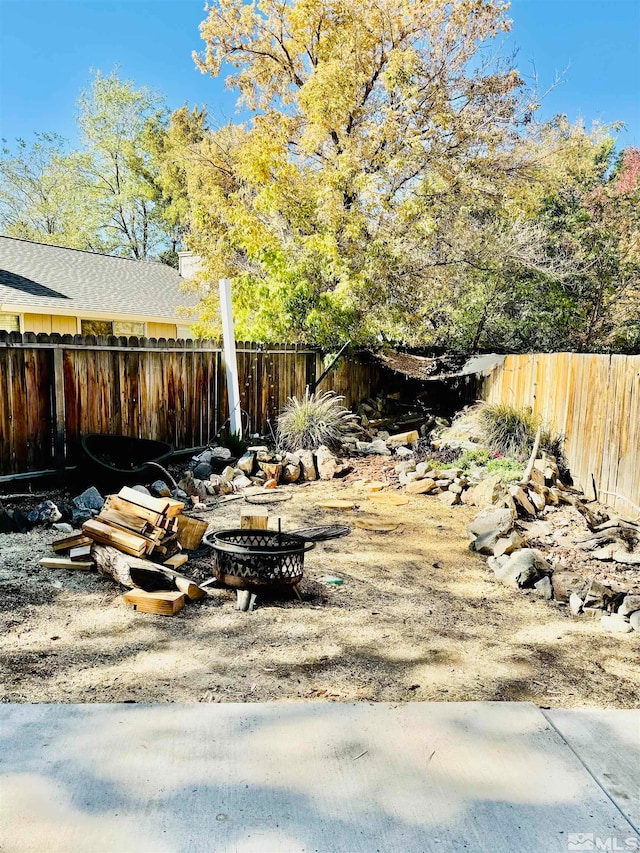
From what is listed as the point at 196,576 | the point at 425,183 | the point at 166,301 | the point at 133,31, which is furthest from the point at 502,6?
the point at 196,576

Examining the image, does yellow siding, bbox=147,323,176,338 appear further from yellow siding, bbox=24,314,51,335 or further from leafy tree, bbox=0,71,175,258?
leafy tree, bbox=0,71,175,258

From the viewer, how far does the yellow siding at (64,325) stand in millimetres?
13125

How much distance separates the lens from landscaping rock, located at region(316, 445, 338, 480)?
8.10 metres

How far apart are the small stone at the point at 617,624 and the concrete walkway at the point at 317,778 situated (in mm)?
1141

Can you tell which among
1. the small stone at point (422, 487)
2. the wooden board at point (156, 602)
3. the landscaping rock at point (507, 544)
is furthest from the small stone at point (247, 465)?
the wooden board at point (156, 602)

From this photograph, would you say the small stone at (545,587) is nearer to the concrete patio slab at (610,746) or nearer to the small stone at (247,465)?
the concrete patio slab at (610,746)

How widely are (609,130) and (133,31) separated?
12.2m

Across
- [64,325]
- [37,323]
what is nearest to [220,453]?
[37,323]

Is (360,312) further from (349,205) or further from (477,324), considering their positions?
(477,324)

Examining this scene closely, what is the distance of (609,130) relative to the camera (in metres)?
16.3

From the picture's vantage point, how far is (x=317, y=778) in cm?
203

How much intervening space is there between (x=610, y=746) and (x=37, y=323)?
42.8ft

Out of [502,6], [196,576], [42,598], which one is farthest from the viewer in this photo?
[502,6]

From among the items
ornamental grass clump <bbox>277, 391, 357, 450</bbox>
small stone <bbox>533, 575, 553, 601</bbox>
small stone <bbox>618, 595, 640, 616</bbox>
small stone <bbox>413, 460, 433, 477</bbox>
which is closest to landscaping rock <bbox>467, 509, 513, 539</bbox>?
small stone <bbox>533, 575, 553, 601</bbox>
